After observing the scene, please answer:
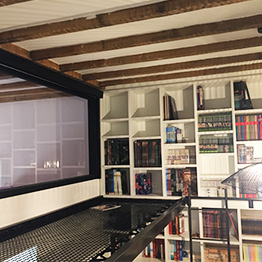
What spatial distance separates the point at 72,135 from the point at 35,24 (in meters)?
1.57

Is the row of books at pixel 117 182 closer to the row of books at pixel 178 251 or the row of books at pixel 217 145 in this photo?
the row of books at pixel 178 251

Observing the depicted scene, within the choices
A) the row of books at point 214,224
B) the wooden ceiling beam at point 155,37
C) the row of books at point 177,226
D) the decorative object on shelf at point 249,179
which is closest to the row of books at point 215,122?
the row of books at point 214,224

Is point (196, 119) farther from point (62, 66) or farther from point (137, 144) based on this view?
point (62, 66)

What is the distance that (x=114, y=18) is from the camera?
1.80 meters

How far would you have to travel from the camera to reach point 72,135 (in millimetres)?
3332

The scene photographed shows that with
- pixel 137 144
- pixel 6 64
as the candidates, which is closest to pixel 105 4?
pixel 6 64

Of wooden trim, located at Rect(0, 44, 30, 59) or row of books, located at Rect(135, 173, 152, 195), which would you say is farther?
row of books, located at Rect(135, 173, 152, 195)

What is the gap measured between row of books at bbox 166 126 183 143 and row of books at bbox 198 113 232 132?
0.26m

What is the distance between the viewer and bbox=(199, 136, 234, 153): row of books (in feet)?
11.1


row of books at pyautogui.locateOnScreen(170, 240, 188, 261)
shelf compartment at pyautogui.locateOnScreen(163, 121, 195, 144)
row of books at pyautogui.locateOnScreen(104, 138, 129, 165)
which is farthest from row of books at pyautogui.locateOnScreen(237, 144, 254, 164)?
row of books at pyautogui.locateOnScreen(104, 138, 129, 165)

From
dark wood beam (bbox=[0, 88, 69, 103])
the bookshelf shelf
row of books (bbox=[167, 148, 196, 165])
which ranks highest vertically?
dark wood beam (bbox=[0, 88, 69, 103])

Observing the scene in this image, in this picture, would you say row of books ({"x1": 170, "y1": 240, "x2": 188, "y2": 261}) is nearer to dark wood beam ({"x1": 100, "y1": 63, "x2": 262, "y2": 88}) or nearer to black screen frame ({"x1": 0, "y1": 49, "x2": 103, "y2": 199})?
black screen frame ({"x1": 0, "y1": 49, "x2": 103, "y2": 199})

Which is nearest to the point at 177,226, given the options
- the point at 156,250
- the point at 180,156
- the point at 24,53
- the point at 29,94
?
the point at 156,250

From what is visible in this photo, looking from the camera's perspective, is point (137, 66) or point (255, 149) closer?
point (137, 66)
